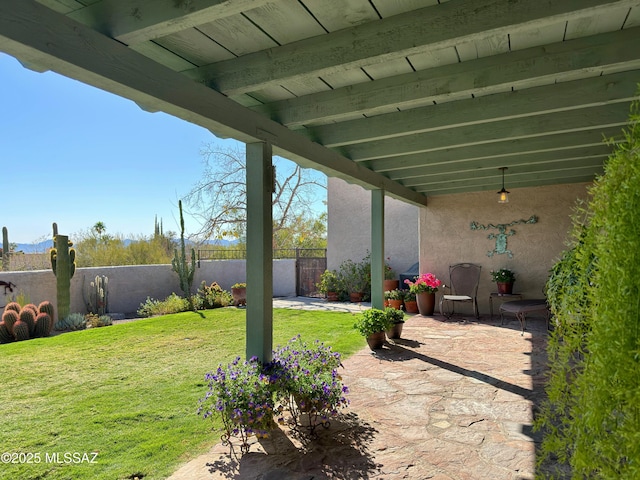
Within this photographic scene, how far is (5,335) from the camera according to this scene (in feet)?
20.7

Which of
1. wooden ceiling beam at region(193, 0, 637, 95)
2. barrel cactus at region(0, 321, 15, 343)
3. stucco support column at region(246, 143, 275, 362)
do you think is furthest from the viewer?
barrel cactus at region(0, 321, 15, 343)

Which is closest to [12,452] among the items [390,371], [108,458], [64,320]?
[108,458]

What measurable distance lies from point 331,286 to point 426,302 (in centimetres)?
345

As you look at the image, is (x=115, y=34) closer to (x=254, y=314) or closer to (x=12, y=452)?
(x=254, y=314)

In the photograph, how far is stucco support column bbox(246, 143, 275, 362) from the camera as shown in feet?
8.98

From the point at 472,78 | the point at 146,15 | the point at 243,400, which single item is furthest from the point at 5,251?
the point at 472,78

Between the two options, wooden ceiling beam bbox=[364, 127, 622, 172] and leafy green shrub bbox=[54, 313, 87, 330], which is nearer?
wooden ceiling beam bbox=[364, 127, 622, 172]

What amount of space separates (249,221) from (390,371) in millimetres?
2280

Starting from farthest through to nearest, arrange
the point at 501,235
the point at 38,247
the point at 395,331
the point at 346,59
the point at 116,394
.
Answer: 1. the point at 38,247
2. the point at 501,235
3. the point at 395,331
4. the point at 116,394
5. the point at 346,59

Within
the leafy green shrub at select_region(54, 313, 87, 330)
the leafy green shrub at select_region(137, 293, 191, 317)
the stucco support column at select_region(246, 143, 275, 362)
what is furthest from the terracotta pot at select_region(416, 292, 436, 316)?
the leafy green shrub at select_region(54, 313, 87, 330)

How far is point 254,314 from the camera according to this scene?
2775 millimetres

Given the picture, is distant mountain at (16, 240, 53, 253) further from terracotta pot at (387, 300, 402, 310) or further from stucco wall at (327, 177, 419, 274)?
terracotta pot at (387, 300, 402, 310)

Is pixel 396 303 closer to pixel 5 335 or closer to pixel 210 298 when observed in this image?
pixel 210 298

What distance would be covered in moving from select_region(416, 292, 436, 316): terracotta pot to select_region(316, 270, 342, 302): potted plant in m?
3.09
